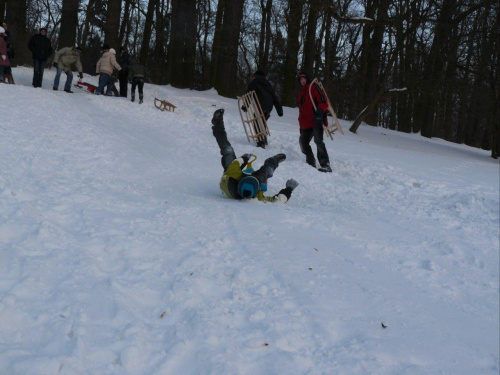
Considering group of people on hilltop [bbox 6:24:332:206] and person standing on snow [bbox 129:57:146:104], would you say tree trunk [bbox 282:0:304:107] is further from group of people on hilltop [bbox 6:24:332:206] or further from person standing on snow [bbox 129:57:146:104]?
group of people on hilltop [bbox 6:24:332:206]

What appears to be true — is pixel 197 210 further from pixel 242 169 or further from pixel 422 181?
pixel 422 181

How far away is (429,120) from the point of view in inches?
813

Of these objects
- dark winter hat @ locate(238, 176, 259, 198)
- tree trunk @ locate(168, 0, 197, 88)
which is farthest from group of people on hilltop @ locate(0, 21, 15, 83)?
dark winter hat @ locate(238, 176, 259, 198)

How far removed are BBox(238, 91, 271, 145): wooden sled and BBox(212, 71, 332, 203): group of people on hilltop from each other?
0.53ft

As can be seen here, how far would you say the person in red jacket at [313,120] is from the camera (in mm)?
8164

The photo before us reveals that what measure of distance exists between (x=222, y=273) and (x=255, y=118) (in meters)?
7.44

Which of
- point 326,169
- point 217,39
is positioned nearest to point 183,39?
point 217,39

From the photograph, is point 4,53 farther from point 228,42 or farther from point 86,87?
point 228,42

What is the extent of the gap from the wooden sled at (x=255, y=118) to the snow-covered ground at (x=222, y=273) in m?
3.20

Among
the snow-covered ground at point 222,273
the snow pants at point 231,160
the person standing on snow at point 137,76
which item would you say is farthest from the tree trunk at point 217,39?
the snow-covered ground at point 222,273

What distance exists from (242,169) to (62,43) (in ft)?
46.0

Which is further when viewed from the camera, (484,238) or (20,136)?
(20,136)

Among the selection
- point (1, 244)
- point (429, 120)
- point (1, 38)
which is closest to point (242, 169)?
point (1, 244)

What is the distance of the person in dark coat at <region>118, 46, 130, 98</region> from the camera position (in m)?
13.9
